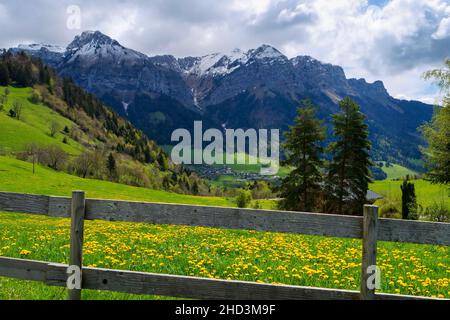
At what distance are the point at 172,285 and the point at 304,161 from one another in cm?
4064

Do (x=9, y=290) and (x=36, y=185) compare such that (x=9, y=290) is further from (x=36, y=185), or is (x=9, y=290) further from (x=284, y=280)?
(x=36, y=185)

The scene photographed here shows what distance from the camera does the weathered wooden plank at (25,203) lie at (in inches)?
275

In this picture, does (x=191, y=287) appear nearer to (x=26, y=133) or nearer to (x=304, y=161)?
(x=304, y=161)

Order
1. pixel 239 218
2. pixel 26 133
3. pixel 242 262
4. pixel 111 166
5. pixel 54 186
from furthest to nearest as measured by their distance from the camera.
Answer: pixel 26 133
pixel 111 166
pixel 54 186
pixel 242 262
pixel 239 218

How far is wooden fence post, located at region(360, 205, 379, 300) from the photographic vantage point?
6.22m

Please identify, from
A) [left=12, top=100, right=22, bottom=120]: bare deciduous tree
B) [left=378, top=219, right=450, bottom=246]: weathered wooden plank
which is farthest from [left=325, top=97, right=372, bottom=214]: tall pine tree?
[left=12, top=100, right=22, bottom=120]: bare deciduous tree

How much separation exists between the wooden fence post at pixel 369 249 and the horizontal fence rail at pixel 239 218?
0.52 feet

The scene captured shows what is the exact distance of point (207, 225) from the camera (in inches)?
263

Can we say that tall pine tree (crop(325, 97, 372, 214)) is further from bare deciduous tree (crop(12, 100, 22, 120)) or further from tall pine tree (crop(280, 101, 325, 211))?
bare deciduous tree (crop(12, 100, 22, 120))

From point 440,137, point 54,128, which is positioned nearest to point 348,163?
point 440,137

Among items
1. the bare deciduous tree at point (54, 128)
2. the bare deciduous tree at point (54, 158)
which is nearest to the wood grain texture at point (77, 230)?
the bare deciduous tree at point (54, 158)

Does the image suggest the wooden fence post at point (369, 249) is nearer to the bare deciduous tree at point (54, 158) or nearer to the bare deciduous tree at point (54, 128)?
the bare deciduous tree at point (54, 158)

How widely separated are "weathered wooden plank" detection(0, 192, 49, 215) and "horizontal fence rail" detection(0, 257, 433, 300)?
0.83m

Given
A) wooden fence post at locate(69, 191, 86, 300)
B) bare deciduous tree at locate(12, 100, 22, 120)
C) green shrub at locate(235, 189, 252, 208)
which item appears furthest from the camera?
bare deciduous tree at locate(12, 100, 22, 120)
